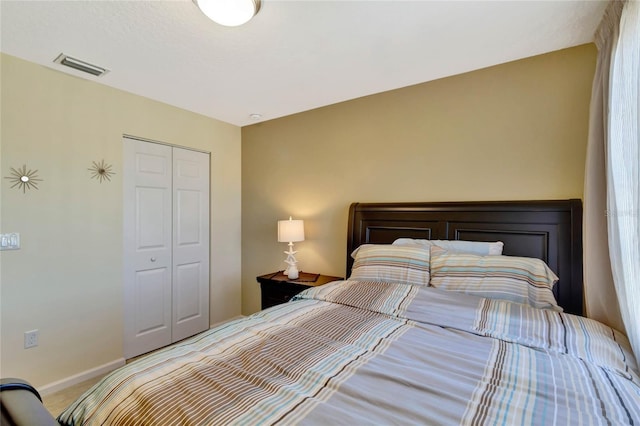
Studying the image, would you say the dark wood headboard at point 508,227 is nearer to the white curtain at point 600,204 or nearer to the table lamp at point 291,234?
the white curtain at point 600,204

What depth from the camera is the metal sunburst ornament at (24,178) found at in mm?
2033

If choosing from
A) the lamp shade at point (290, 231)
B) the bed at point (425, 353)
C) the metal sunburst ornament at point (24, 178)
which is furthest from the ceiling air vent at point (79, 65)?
the bed at point (425, 353)

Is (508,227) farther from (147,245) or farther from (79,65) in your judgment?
(79,65)

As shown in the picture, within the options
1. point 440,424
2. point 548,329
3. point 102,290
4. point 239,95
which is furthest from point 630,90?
point 102,290

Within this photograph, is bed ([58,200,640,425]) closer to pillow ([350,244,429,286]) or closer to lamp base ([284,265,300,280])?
pillow ([350,244,429,286])

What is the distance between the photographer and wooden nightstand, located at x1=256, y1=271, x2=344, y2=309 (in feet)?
8.71

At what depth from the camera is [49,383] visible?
2.19 m

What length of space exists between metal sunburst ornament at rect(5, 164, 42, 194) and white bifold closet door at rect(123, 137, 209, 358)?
0.59 metres

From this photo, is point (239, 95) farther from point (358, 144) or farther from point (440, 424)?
point (440, 424)

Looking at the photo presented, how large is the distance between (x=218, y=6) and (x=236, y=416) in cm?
163

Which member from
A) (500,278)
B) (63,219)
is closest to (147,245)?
(63,219)

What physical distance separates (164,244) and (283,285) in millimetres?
1244

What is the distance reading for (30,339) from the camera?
6.93 feet

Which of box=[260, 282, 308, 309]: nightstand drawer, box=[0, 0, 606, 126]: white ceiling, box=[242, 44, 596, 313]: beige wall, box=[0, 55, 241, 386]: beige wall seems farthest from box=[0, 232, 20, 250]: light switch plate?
box=[242, 44, 596, 313]: beige wall
